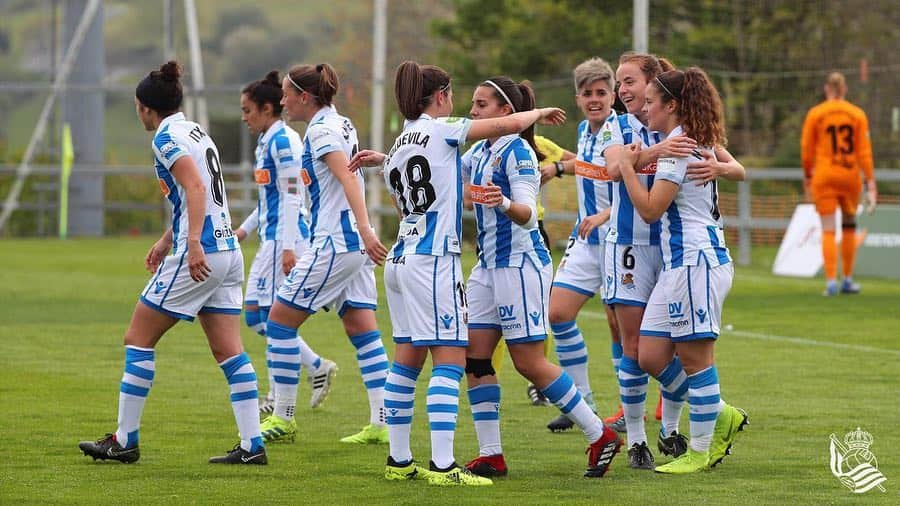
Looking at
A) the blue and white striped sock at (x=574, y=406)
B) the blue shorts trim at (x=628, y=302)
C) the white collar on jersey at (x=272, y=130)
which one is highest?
the white collar on jersey at (x=272, y=130)

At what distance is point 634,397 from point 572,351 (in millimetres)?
1299

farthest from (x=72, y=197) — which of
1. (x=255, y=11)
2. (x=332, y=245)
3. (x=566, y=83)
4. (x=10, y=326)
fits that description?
(x=255, y=11)

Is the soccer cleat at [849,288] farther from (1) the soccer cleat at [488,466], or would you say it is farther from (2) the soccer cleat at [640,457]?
(1) the soccer cleat at [488,466]

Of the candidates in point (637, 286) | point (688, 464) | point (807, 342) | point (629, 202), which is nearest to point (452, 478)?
point (688, 464)

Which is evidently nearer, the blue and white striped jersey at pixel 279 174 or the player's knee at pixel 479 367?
the player's knee at pixel 479 367

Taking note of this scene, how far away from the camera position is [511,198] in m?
7.23

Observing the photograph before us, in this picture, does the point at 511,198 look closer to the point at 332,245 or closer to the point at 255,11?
the point at 332,245

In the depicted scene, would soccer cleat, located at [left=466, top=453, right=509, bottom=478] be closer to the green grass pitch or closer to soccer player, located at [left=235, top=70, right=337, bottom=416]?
the green grass pitch

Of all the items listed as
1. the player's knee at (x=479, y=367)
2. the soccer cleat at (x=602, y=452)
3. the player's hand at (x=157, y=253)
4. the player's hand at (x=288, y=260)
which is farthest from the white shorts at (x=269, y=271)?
the soccer cleat at (x=602, y=452)

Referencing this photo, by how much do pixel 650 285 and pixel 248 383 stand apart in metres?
2.02

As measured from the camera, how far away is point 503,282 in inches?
290

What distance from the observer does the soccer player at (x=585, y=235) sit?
350 inches

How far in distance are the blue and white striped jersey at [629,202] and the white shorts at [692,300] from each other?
0.42 meters

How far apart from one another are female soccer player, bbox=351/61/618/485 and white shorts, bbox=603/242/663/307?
975 millimetres
